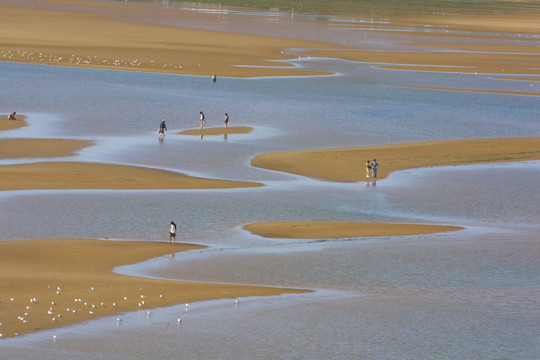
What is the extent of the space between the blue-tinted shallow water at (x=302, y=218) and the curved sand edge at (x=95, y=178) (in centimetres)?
112

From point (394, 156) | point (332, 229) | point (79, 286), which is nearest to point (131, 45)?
point (394, 156)

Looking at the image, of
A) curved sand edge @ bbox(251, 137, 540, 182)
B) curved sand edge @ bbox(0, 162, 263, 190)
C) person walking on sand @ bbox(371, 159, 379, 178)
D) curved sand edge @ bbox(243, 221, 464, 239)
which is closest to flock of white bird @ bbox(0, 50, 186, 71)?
curved sand edge @ bbox(251, 137, 540, 182)

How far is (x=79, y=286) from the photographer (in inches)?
1046

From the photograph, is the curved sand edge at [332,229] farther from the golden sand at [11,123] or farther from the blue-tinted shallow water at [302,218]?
the golden sand at [11,123]

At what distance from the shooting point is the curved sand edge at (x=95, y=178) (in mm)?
40219

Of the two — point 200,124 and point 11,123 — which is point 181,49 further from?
point 11,123

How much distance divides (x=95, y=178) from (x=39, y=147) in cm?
758

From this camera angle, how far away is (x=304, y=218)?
3641cm

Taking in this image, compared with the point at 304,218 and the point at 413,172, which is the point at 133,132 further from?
the point at 304,218

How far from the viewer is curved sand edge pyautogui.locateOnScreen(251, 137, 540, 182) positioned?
45719 millimetres

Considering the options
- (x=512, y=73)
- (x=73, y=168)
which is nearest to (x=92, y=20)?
(x=512, y=73)

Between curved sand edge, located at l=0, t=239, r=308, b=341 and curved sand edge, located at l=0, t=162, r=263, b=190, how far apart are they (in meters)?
8.79

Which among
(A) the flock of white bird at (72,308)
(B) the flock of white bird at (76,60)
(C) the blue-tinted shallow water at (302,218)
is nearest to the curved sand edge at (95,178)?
(C) the blue-tinted shallow water at (302,218)

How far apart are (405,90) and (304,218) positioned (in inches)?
1660
